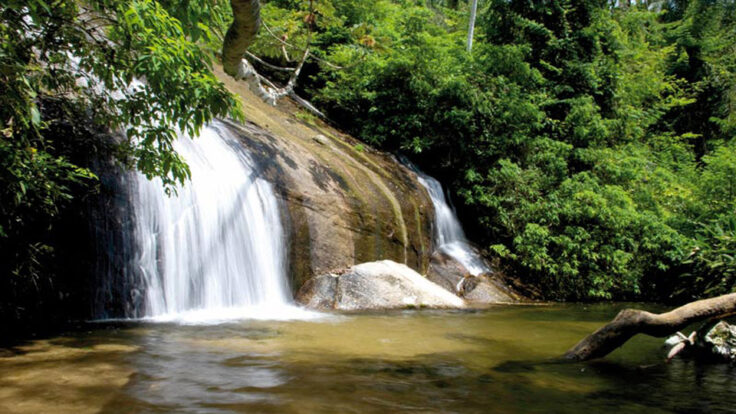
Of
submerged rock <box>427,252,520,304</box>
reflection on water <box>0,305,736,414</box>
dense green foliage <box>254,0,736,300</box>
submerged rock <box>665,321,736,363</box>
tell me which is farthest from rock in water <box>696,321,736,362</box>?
dense green foliage <box>254,0,736,300</box>

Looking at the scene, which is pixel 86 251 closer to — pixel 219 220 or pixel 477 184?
pixel 219 220

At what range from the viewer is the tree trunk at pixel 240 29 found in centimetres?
291

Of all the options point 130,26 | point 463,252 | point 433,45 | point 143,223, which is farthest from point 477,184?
point 130,26

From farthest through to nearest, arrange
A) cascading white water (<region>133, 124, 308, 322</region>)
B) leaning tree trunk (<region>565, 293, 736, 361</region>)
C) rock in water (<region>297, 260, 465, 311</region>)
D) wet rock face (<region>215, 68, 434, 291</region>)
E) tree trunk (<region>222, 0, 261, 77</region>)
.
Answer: wet rock face (<region>215, 68, 434, 291</region>) < rock in water (<region>297, 260, 465, 311</region>) < cascading white water (<region>133, 124, 308, 322</region>) < leaning tree trunk (<region>565, 293, 736, 361</region>) < tree trunk (<region>222, 0, 261, 77</region>)

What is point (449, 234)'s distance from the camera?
12.4 m

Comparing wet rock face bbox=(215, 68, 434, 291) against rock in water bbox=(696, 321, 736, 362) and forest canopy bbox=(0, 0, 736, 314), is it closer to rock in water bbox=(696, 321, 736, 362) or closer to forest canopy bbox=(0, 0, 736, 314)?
forest canopy bbox=(0, 0, 736, 314)

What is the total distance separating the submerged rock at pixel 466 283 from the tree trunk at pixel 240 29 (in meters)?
7.91

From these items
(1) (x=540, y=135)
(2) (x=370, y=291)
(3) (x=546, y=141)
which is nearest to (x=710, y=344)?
(2) (x=370, y=291)

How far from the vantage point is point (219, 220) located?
792cm

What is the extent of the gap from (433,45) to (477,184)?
4.12 m

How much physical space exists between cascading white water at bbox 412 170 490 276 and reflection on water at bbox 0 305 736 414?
5.09m

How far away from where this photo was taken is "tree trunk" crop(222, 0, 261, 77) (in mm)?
2908

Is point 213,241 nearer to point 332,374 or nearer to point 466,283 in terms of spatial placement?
point 332,374

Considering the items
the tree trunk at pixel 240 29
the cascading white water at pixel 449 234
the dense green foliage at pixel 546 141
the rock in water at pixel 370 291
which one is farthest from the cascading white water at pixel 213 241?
the cascading white water at pixel 449 234
